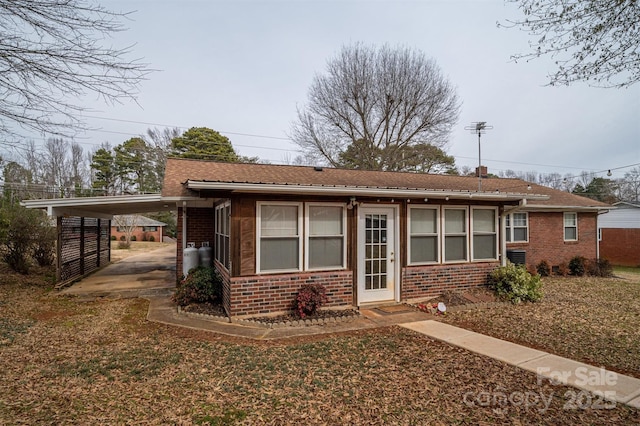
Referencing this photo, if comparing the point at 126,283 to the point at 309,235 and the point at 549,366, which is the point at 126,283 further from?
the point at 549,366

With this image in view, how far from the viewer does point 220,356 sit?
15.1ft

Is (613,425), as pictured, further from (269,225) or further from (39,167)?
(39,167)

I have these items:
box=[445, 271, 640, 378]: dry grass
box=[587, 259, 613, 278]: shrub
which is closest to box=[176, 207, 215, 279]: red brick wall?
box=[445, 271, 640, 378]: dry grass

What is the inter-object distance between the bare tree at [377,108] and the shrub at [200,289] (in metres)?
15.8

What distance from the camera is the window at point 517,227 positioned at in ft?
41.3

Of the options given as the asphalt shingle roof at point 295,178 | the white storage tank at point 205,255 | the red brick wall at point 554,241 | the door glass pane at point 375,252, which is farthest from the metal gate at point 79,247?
the red brick wall at point 554,241

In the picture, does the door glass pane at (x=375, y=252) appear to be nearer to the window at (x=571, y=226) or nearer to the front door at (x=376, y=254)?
the front door at (x=376, y=254)

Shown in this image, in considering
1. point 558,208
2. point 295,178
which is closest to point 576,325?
point 295,178

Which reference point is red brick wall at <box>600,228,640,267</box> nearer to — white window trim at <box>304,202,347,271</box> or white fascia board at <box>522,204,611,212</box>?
white fascia board at <box>522,204,611,212</box>

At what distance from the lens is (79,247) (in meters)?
11.6

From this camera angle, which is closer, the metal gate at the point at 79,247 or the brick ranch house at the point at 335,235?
the brick ranch house at the point at 335,235

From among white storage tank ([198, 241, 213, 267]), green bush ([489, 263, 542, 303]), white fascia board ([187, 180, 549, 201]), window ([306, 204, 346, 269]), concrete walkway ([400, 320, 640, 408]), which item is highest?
white fascia board ([187, 180, 549, 201])

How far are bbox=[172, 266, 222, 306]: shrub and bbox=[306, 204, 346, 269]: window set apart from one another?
2266 millimetres

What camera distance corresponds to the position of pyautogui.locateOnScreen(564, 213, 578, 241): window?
13.8 m
